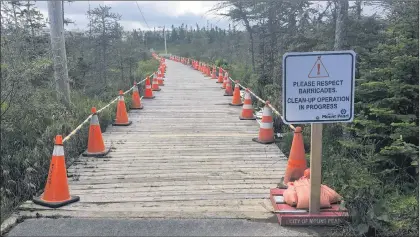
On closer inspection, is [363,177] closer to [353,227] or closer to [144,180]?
[353,227]

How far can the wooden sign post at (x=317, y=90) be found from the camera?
4.27 m

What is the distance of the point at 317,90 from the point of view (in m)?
4.33

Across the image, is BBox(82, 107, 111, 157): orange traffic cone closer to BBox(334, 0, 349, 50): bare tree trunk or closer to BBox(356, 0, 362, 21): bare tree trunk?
BBox(334, 0, 349, 50): bare tree trunk

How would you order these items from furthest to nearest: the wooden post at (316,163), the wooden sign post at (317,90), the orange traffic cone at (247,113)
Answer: the orange traffic cone at (247,113) < the wooden post at (316,163) < the wooden sign post at (317,90)

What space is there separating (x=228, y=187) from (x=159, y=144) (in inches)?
116

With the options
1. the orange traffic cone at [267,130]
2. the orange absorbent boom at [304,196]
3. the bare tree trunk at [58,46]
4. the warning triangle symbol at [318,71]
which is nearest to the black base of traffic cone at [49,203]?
the orange absorbent boom at [304,196]

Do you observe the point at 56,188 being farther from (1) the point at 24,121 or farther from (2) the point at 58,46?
(2) the point at 58,46

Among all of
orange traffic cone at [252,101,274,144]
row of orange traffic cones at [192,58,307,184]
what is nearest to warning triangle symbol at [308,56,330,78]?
row of orange traffic cones at [192,58,307,184]

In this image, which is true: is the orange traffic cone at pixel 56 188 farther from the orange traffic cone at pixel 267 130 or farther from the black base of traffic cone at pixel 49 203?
the orange traffic cone at pixel 267 130

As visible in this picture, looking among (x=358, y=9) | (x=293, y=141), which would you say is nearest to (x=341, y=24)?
(x=358, y=9)

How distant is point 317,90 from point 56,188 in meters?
3.16

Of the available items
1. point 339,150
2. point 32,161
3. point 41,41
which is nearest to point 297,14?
point 339,150

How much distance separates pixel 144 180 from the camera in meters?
6.10

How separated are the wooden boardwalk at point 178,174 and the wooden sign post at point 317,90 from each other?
1231 mm
